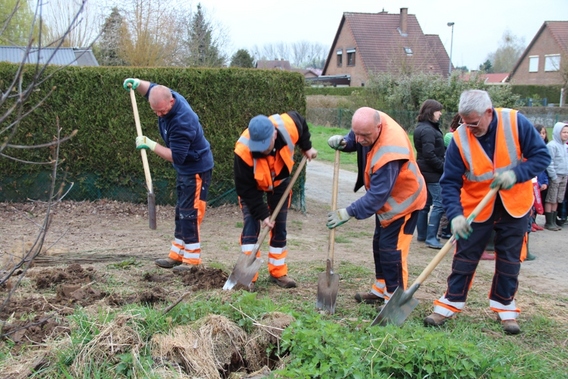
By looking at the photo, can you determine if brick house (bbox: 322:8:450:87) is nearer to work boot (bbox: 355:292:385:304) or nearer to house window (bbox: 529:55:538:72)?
house window (bbox: 529:55:538:72)

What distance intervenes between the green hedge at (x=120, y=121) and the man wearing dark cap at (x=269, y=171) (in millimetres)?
4070

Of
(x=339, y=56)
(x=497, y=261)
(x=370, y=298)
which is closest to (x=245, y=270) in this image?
(x=370, y=298)

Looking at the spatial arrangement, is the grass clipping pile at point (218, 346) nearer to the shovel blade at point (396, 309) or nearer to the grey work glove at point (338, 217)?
the shovel blade at point (396, 309)

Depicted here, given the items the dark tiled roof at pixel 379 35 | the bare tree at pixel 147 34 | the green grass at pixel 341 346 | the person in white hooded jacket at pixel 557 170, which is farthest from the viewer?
the dark tiled roof at pixel 379 35

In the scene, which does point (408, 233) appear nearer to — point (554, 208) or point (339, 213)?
point (339, 213)

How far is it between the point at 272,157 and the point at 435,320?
6.24ft

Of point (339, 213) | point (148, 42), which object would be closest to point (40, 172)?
point (339, 213)

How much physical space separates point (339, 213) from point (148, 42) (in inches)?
710

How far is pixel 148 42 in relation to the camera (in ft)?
67.8

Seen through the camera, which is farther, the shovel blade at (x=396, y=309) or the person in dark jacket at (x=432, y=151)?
the person in dark jacket at (x=432, y=151)

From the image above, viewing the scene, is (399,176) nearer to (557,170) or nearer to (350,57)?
(557,170)

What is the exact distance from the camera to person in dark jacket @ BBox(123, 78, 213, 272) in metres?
5.50

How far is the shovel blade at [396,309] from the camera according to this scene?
402 centimetres

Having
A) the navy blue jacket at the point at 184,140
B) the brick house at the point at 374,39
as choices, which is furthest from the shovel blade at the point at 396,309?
the brick house at the point at 374,39
